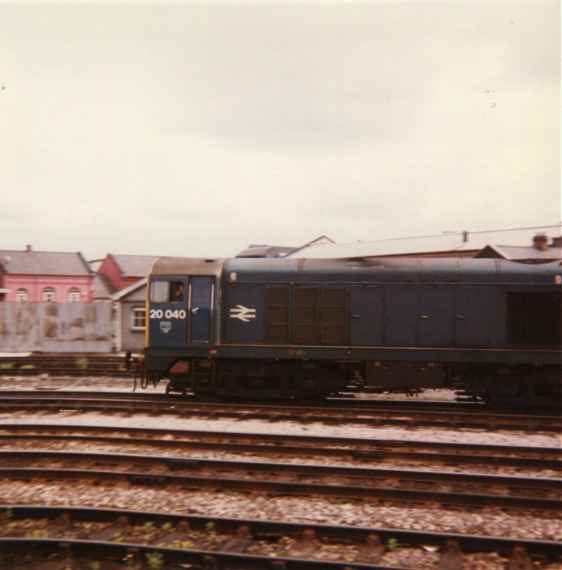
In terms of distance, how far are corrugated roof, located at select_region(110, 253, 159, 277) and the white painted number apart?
39.9 metres

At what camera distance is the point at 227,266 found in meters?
14.1

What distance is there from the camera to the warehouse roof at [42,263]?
1988 inches

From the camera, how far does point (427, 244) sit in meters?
50.9

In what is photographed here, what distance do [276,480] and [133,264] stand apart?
161 ft

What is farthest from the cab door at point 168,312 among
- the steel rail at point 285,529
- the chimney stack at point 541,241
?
the chimney stack at point 541,241

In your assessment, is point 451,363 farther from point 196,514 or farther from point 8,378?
point 8,378

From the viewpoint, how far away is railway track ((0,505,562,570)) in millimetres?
5824

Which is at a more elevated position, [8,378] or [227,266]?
[227,266]

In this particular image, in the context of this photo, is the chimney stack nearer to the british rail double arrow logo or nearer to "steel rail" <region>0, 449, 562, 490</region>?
the british rail double arrow logo

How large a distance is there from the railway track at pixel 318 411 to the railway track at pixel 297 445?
1.90 metres

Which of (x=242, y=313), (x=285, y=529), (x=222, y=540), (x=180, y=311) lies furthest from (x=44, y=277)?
(x=285, y=529)

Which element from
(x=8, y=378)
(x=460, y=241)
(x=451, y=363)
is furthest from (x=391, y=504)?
(x=460, y=241)

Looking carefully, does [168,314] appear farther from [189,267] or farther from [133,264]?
[133,264]

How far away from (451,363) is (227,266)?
5759 millimetres
